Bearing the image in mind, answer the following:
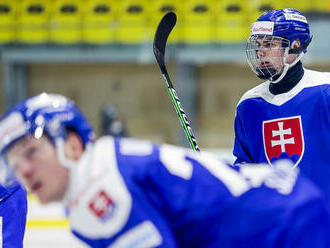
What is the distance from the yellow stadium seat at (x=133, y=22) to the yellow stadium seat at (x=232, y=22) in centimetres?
90

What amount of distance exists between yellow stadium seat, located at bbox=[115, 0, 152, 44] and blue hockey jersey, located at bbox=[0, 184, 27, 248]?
19.7 feet

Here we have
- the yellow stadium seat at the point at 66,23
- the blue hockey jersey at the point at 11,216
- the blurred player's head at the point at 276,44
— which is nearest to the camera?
the blue hockey jersey at the point at 11,216

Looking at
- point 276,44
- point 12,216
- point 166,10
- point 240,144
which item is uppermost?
point 166,10

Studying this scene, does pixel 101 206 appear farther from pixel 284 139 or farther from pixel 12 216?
pixel 284 139

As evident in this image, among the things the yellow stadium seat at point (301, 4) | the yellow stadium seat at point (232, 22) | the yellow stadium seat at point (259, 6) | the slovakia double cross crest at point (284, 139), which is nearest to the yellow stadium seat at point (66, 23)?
the yellow stadium seat at point (232, 22)

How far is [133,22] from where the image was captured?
836cm

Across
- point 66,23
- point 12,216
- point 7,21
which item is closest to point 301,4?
point 66,23

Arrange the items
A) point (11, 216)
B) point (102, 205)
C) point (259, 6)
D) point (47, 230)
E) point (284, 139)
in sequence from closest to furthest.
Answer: point (102, 205) → point (11, 216) → point (284, 139) → point (47, 230) → point (259, 6)

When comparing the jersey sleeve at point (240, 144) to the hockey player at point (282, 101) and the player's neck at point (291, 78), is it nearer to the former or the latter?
the hockey player at point (282, 101)

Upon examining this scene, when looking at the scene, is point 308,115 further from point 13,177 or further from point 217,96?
point 217,96

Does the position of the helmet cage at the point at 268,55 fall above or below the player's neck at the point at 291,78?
above

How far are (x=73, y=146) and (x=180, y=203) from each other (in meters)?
0.22

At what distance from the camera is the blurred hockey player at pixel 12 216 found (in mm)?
1980

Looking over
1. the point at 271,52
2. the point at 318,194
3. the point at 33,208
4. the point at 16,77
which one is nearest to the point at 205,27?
the point at 16,77
